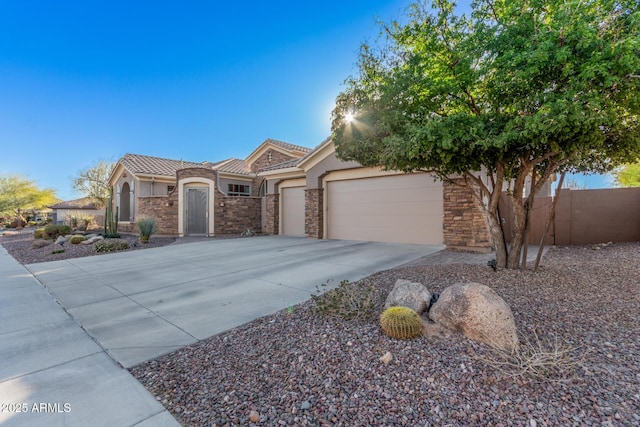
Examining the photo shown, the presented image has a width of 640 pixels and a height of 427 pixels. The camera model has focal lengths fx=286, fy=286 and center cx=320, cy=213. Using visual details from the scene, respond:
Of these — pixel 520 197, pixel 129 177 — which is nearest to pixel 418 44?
pixel 520 197

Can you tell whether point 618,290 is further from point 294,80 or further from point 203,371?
point 294,80

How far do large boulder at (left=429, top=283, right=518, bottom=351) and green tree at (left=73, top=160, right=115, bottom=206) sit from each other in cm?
2986

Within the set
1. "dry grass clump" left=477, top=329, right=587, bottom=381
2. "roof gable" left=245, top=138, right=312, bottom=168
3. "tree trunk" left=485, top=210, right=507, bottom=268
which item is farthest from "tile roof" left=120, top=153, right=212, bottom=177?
"dry grass clump" left=477, top=329, right=587, bottom=381

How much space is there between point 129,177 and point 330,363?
20928 mm

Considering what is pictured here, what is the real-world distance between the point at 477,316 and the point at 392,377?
1.21 metres

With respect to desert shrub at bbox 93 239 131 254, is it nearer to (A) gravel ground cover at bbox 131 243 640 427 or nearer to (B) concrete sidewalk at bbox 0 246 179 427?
(B) concrete sidewalk at bbox 0 246 179 427

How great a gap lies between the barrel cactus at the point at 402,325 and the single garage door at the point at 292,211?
37.7 feet

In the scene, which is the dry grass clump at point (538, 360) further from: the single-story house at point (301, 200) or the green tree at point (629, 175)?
the green tree at point (629, 175)

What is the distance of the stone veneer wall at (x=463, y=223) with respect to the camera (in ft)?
28.5

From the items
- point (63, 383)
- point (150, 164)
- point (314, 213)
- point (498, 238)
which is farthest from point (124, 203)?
point (498, 238)

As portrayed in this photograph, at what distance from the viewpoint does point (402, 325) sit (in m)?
2.98

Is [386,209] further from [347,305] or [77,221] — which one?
[77,221]

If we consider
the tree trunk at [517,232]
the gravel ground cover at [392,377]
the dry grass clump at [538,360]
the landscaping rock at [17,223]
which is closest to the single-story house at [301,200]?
the tree trunk at [517,232]

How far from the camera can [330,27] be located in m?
9.21
